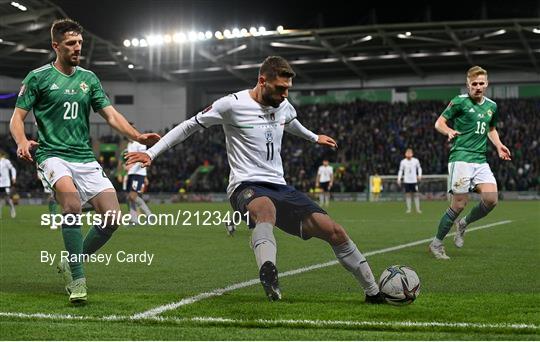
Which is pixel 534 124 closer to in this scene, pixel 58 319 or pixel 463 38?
pixel 463 38

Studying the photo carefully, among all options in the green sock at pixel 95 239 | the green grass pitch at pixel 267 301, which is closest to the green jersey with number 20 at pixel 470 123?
the green grass pitch at pixel 267 301

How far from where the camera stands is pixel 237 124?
21.6ft

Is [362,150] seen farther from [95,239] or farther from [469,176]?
[95,239]

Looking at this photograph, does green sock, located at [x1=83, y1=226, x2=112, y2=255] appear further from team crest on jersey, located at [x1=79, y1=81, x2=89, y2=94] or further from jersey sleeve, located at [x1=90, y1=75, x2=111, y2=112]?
team crest on jersey, located at [x1=79, y1=81, x2=89, y2=94]

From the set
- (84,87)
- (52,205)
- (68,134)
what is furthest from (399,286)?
(52,205)

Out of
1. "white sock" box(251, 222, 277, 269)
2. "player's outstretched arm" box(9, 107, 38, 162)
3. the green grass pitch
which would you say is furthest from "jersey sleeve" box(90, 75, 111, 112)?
"white sock" box(251, 222, 277, 269)

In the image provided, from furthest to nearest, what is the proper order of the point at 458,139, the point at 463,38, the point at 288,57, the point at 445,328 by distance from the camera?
1. the point at 288,57
2. the point at 463,38
3. the point at 458,139
4. the point at 445,328

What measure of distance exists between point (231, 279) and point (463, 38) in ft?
130

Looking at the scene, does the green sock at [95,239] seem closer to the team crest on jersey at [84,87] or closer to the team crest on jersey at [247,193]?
the team crest on jersey at [84,87]

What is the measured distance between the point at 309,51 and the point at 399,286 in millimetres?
43395

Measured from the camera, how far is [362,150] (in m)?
47.4

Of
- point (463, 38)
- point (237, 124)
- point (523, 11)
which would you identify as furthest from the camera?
point (463, 38)

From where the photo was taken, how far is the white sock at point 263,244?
6051 mm

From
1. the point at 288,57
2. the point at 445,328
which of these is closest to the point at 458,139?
the point at 445,328
